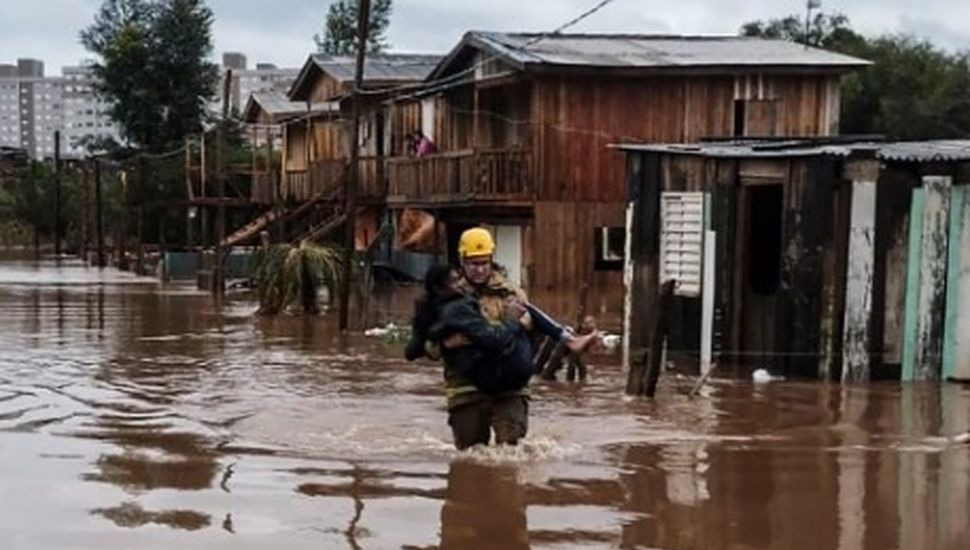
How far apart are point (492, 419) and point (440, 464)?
0.88 m

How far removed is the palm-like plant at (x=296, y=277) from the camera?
26891 mm

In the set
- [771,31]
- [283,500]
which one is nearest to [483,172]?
[283,500]

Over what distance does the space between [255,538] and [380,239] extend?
29245 millimetres

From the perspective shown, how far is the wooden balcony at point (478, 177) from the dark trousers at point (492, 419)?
729 inches

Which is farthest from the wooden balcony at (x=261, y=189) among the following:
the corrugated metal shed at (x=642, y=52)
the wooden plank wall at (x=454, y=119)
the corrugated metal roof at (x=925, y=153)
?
the corrugated metal roof at (x=925, y=153)

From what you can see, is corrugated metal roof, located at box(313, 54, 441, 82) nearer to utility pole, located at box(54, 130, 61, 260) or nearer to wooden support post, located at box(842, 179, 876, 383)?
utility pole, located at box(54, 130, 61, 260)

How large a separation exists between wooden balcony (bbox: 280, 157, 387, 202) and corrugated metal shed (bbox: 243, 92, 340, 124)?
2.09 metres

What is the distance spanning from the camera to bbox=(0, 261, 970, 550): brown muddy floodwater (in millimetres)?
7605

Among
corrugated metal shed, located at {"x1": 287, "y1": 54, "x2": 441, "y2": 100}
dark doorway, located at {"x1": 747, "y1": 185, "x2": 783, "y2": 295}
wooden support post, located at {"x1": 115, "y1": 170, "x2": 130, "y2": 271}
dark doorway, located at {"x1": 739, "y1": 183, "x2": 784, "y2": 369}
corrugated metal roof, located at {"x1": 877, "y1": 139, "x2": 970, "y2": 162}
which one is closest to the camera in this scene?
corrugated metal roof, located at {"x1": 877, "y1": 139, "x2": 970, "y2": 162}

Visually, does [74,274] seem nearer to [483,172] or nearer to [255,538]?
[483,172]

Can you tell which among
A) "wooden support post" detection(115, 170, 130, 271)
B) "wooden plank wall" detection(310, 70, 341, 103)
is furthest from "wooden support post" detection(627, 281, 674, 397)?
"wooden support post" detection(115, 170, 130, 271)

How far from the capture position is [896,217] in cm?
1442

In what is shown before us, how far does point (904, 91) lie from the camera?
4606 centimetres

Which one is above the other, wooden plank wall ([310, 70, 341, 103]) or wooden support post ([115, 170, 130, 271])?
wooden plank wall ([310, 70, 341, 103])
